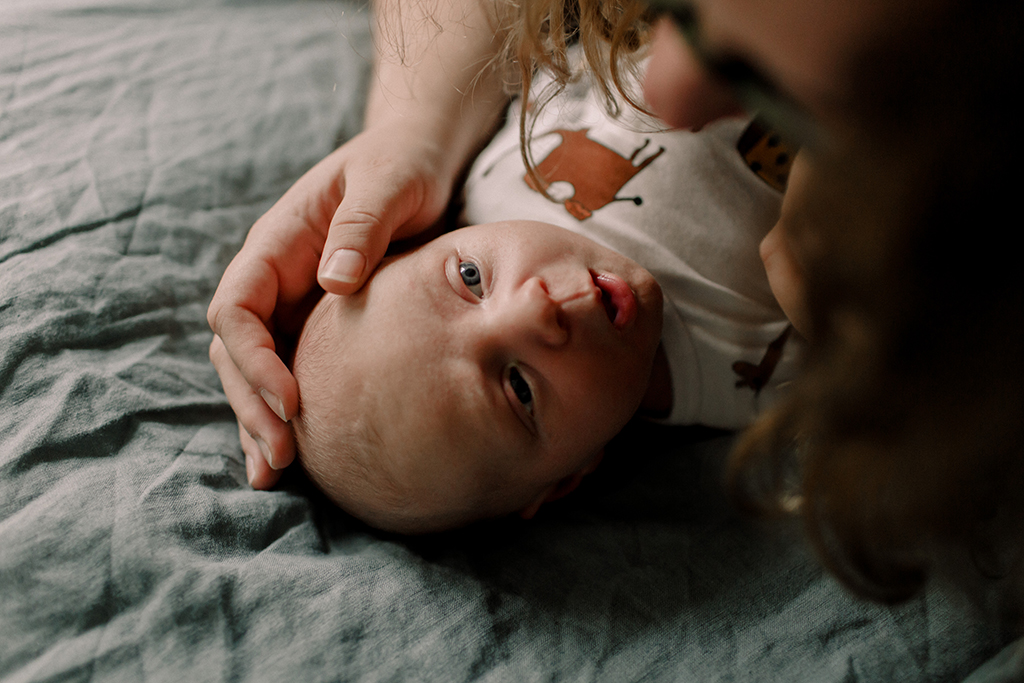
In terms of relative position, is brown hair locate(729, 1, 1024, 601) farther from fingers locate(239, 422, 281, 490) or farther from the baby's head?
fingers locate(239, 422, 281, 490)

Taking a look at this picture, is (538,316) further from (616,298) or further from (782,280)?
(782,280)

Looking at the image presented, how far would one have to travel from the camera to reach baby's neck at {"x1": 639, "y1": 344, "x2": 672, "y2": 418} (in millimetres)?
1013

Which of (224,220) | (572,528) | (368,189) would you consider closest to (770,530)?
(572,528)

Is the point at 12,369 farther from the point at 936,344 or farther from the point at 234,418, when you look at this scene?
the point at 936,344

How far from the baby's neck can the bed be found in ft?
0.22

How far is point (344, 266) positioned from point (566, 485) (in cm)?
45

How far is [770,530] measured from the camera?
830 millimetres

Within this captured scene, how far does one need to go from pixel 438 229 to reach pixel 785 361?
60 cm

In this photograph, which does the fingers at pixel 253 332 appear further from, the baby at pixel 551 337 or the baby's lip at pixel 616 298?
the baby's lip at pixel 616 298

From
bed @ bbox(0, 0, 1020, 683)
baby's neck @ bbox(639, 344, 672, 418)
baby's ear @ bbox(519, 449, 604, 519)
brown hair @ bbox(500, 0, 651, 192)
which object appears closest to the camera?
bed @ bbox(0, 0, 1020, 683)

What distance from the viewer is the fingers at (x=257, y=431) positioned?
0.81m

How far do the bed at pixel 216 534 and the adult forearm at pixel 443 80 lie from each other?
22 centimetres

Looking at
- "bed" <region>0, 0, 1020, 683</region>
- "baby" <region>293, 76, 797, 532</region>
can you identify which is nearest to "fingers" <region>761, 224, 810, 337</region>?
"baby" <region>293, 76, 797, 532</region>

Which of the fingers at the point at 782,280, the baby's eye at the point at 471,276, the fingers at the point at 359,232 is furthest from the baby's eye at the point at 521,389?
the fingers at the point at 782,280
